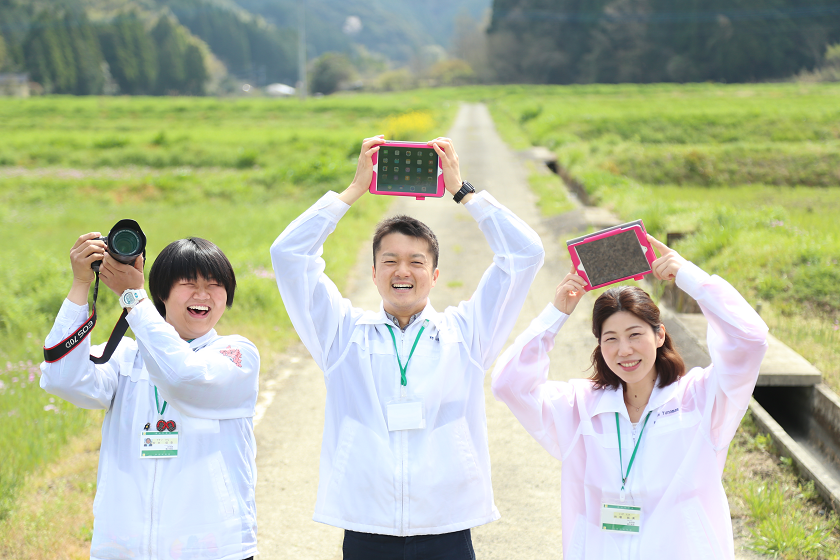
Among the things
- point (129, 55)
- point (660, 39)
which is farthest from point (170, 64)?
point (660, 39)

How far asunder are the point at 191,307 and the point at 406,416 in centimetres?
72

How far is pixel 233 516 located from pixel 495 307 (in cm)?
97

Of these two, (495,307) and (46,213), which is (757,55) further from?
(495,307)

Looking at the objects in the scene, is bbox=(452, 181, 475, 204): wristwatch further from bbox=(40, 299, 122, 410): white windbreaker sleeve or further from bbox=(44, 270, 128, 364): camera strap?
bbox=(40, 299, 122, 410): white windbreaker sleeve

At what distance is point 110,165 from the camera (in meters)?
21.4

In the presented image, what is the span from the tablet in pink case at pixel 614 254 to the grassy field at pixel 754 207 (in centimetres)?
177

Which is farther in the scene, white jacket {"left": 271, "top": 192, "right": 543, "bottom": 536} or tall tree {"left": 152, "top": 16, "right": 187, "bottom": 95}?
tall tree {"left": 152, "top": 16, "right": 187, "bottom": 95}

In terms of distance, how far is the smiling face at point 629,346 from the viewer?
82.4 inches

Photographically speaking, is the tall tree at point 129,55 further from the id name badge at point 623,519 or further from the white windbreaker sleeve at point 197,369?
the id name badge at point 623,519

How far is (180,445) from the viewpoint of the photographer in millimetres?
2006

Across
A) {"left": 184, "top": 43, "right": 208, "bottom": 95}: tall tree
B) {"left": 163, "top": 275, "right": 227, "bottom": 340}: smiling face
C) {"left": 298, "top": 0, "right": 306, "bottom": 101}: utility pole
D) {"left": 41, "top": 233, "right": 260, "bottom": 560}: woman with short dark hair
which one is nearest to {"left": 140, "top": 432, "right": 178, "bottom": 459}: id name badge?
{"left": 41, "top": 233, "right": 260, "bottom": 560}: woman with short dark hair

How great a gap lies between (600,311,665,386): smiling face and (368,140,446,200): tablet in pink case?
0.66 meters

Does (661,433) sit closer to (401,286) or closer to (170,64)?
(401,286)

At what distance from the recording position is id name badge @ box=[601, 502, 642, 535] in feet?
6.57
